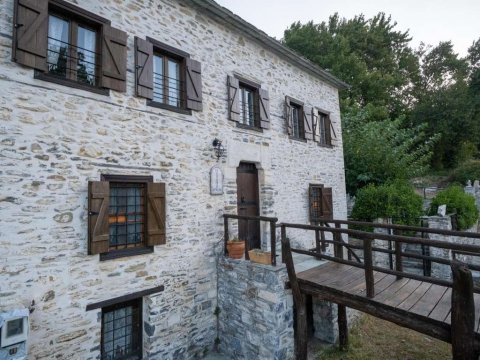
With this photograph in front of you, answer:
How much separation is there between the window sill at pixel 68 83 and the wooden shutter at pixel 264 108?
4082 mm

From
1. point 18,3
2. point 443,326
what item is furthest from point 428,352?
point 18,3

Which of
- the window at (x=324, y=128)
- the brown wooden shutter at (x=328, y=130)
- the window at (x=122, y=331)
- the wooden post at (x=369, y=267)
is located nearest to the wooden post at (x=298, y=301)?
the wooden post at (x=369, y=267)

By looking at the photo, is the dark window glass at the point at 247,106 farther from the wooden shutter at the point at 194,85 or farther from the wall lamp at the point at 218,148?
the wooden shutter at the point at 194,85

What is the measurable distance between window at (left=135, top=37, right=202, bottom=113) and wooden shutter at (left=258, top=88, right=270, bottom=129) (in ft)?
6.80

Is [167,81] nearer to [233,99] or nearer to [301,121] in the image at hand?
[233,99]

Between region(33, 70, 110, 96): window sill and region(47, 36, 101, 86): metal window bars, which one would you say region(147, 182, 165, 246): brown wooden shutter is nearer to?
region(33, 70, 110, 96): window sill

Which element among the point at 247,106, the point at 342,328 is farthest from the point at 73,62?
the point at 342,328

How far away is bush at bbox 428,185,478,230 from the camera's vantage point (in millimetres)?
11352

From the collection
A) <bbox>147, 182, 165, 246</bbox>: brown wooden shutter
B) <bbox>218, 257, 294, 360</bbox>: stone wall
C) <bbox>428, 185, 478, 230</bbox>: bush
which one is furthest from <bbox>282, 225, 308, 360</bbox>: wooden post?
<bbox>428, 185, 478, 230</bbox>: bush

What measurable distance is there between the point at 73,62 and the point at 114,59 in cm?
66

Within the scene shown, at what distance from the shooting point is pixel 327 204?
9500 mm

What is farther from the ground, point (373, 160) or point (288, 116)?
point (288, 116)

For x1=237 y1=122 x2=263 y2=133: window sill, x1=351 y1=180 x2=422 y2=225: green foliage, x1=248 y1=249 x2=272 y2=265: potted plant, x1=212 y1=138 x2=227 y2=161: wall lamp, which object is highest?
x1=237 y1=122 x2=263 y2=133: window sill

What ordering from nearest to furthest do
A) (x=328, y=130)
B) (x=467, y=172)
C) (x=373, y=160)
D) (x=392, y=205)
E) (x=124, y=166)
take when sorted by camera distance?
(x=124, y=166) < (x=392, y=205) < (x=328, y=130) < (x=373, y=160) < (x=467, y=172)
